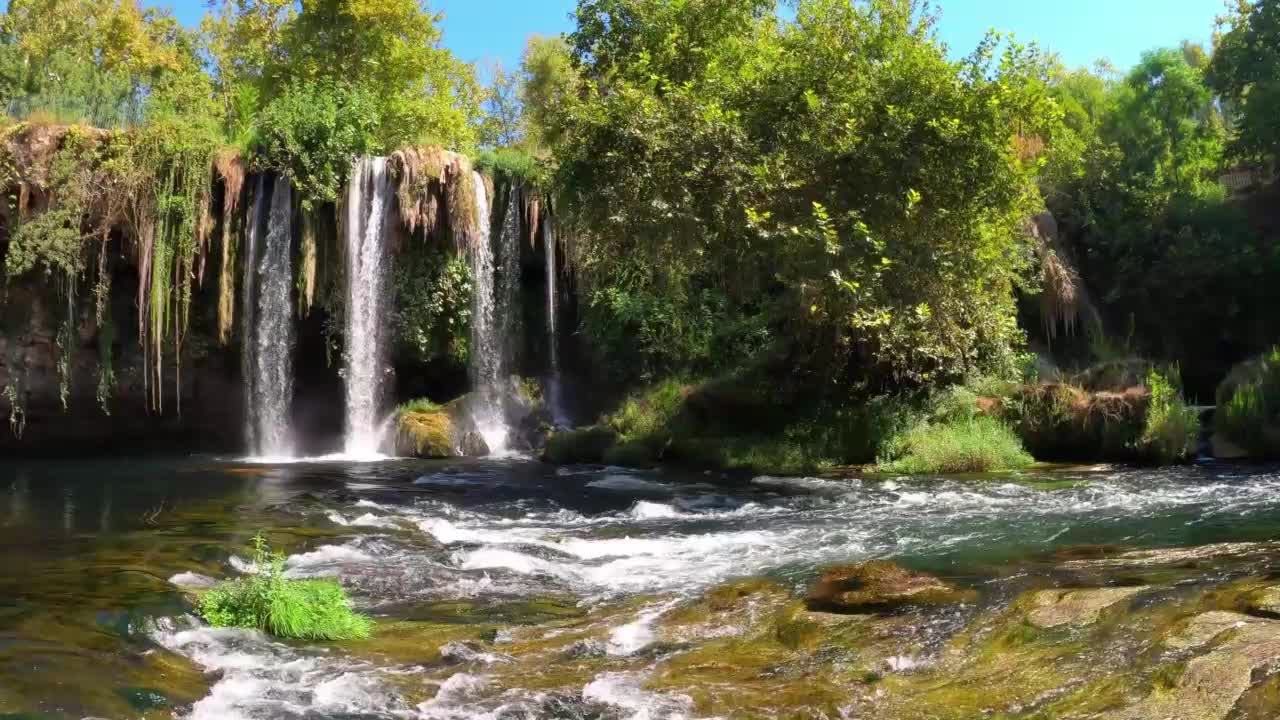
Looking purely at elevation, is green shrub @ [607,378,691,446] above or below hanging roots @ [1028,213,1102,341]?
below

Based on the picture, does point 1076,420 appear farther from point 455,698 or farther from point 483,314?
point 455,698

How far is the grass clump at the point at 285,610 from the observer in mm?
6871

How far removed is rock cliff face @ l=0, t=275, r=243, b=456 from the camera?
21891 mm

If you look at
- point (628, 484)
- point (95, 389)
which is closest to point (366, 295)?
point (95, 389)

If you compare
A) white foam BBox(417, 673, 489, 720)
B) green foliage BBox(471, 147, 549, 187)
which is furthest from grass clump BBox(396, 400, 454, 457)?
white foam BBox(417, 673, 489, 720)

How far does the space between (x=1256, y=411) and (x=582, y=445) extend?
11649 millimetres

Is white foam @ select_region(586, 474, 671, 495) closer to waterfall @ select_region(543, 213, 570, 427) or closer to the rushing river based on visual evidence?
the rushing river

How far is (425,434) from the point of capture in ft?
67.3

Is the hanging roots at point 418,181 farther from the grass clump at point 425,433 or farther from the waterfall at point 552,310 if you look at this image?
the grass clump at point 425,433

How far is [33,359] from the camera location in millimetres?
22125

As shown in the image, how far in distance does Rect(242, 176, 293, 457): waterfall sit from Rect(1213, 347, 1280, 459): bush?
59.8ft

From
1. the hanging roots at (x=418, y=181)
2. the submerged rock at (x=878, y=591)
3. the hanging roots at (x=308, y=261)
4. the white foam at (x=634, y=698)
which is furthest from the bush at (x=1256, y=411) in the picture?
the hanging roots at (x=308, y=261)

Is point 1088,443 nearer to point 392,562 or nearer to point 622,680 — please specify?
point 392,562

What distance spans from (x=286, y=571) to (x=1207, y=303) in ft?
69.7
